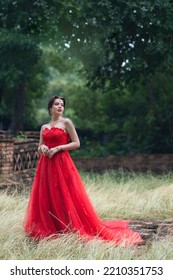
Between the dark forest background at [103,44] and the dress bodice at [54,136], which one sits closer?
the dress bodice at [54,136]

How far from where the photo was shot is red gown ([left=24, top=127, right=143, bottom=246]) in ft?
22.9

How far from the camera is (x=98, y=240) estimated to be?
6.76 metres

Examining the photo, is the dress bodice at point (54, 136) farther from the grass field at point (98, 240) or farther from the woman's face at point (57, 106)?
the grass field at point (98, 240)

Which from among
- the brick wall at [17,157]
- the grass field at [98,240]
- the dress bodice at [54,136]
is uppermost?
the dress bodice at [54,136]

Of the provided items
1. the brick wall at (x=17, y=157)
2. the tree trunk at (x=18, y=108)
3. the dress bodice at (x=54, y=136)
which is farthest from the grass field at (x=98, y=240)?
the tree trunk at (x=18, y=108)

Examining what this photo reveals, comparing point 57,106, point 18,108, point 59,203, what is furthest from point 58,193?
point 18,108

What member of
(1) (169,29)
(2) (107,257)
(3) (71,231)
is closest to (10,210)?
(3) (71,231)

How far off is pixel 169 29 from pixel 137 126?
16.0 feet

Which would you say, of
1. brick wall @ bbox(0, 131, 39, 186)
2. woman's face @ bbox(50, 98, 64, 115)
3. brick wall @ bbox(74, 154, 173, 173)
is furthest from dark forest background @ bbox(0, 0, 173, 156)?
woman's face @ bbox(50, 98, 64, 115)

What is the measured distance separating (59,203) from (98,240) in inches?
26.8

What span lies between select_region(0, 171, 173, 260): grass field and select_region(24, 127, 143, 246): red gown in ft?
0.68

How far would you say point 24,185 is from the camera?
11203 mm

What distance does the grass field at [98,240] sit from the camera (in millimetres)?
6352
